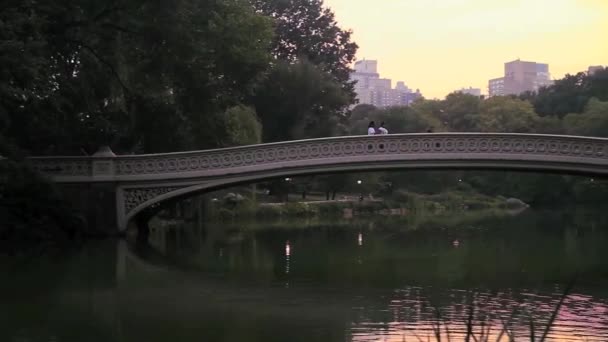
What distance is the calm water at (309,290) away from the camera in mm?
6953

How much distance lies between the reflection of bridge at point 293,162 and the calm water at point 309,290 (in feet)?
4.58

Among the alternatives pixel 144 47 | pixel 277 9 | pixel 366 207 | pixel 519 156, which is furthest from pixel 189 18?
pixel 277 9

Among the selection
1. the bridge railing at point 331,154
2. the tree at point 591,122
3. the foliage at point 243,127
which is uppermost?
the tree at point 591,122

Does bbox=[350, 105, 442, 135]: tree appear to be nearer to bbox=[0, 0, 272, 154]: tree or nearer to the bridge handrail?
bbox=[0, 0, 272, 154]: tree

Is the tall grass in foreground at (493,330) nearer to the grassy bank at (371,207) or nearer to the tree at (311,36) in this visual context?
the grassy bank at (371,207)

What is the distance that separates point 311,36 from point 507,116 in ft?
46.0

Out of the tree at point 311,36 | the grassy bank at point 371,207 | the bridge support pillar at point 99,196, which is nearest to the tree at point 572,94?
the grassy bank at point 371,207

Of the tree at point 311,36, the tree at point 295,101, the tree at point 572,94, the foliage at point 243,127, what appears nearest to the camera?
the foliage at point 243,127

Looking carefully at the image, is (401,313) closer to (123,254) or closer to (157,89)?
(123,254)

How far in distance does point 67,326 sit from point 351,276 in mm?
4856

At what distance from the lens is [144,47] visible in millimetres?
17938

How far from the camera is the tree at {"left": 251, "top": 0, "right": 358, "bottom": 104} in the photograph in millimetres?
41125

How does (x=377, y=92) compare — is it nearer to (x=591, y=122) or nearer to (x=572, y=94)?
(x=572, y=94)

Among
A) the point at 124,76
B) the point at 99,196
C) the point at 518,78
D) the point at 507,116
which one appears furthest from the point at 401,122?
the point at 518,78
